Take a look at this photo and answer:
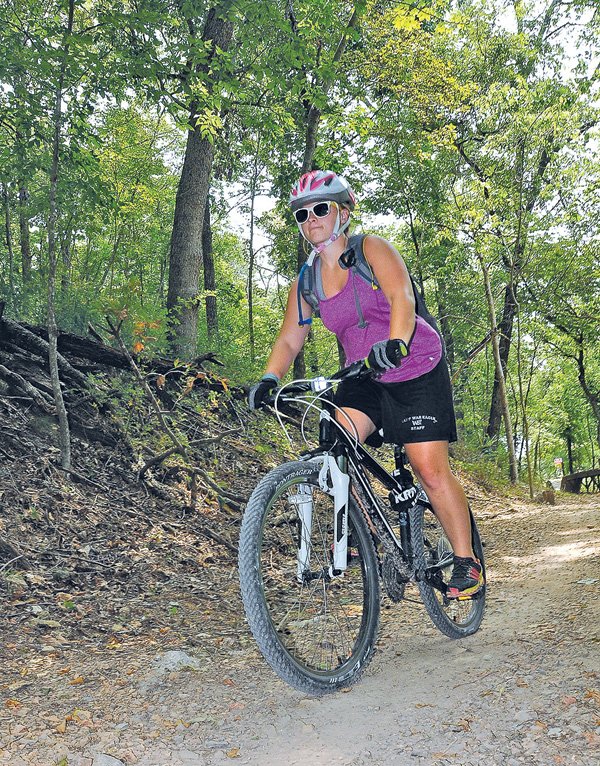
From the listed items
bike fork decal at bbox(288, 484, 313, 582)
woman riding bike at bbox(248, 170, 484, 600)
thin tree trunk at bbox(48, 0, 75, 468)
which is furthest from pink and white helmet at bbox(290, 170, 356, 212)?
thin tree trunk at bbox(48, 0, 75, 468)

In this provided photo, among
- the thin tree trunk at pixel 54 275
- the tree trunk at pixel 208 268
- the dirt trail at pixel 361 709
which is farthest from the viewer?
the tree trunk at pixel 208 268

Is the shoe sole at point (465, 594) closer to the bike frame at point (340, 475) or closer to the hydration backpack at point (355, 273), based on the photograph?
the bike frame at point (340, 475)

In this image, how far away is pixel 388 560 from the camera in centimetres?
331

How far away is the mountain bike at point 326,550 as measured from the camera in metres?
2.85

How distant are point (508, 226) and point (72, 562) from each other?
1283cm

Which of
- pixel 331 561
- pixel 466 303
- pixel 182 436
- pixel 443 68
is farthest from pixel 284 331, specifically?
pixel 466 303

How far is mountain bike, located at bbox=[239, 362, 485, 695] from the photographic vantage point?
285 cm

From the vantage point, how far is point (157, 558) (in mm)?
5152

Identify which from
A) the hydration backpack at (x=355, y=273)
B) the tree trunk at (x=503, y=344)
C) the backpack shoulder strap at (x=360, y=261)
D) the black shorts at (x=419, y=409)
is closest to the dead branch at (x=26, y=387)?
the hydration backpack at (x=355, y=273)

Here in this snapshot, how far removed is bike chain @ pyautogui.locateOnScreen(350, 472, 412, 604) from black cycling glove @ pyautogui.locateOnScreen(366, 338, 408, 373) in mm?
739

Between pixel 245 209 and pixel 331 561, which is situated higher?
pixel 245 209

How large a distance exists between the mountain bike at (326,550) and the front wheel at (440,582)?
0.23 feet

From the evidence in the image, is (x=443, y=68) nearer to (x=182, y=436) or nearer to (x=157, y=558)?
(x=182, y=436)

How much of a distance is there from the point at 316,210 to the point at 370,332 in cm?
68
